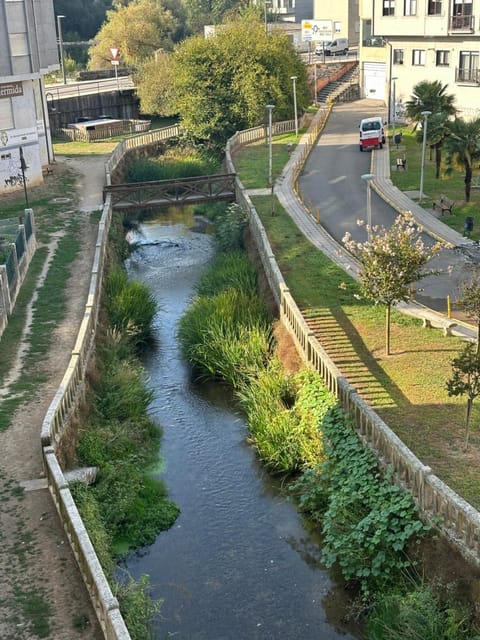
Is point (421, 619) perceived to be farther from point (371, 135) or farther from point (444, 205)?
point (371, 135)

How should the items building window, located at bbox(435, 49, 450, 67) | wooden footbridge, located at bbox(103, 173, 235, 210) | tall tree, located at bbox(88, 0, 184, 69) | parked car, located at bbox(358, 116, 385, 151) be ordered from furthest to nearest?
tall tree, located at bbox(88, 0, 184, 69) → building window, located at bbox(435, 49, 450, 67) → parked car, located at bbox(358, 116, 385, 151) → wooden footbridge, located at bbox(103, 173, 235, 210)

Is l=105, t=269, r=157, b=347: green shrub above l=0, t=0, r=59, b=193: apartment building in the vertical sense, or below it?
below

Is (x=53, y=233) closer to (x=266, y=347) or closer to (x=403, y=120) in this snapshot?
(x=266, y=347)

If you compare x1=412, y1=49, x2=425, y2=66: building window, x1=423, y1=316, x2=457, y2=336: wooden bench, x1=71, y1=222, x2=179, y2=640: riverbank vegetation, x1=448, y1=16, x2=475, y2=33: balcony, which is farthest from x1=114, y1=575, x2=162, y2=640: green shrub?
x1=412, y1=49, x2=425, y2=66: building window

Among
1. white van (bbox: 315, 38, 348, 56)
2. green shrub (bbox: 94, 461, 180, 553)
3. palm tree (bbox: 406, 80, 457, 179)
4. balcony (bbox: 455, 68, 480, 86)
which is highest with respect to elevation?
white van (bbox: 315, 38, 348, 56)

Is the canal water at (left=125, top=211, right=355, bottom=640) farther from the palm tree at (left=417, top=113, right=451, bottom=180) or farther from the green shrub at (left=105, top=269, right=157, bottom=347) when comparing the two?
the palm tree at (left=417, top=113, right=451, bottom=180)

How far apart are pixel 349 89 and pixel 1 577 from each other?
66780mm

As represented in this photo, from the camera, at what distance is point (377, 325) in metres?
27.9

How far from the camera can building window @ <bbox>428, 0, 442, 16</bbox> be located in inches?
2331

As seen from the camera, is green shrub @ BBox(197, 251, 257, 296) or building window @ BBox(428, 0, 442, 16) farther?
building window @ BBox(428, 0, 442, 16)

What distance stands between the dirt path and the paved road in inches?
514

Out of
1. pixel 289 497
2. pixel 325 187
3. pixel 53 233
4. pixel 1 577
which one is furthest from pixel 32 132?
pixel 1 577

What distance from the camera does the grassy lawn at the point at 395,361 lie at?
19641mm

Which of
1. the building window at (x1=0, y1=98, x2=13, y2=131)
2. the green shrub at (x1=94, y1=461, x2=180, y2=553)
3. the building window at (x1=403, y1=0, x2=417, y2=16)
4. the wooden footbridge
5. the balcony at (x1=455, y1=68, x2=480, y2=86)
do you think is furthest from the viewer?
the building window at (x1=403, y1=0, x2=417, y2=16)
